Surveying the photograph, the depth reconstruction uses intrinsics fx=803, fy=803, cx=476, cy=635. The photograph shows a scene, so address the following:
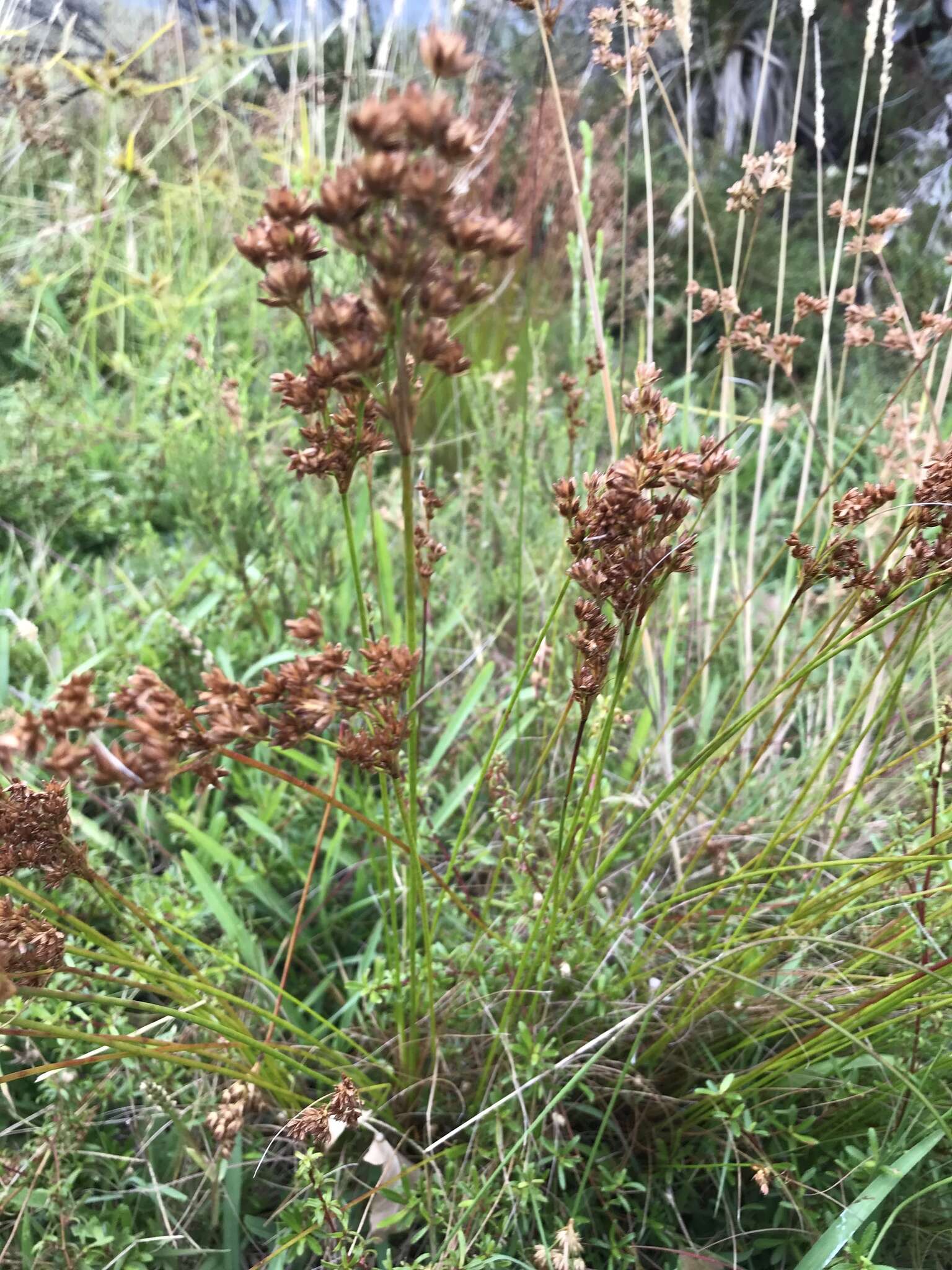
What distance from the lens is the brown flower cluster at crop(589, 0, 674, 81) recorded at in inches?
43.1

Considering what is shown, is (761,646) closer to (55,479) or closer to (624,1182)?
(624,1182)

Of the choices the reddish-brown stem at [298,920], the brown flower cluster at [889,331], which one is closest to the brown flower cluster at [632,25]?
the brown flower cluster at [889,331]

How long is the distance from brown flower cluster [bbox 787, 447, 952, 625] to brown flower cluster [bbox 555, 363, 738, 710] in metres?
0.11

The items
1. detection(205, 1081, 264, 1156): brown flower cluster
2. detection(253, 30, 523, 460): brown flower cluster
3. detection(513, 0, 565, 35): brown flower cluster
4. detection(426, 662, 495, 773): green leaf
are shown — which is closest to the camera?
detection(253, 30, 523, 460): brown flower cluster

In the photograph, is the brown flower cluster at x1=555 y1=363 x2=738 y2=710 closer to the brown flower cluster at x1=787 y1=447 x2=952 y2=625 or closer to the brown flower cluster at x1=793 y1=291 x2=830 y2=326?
the brown flower cluster at x1=787 y1=447 x2=952 y2=625

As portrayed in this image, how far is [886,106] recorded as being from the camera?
136 inches

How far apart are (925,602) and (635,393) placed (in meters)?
0.33

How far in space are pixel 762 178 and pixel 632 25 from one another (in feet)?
0.94

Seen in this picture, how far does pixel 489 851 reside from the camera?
125 centimetres

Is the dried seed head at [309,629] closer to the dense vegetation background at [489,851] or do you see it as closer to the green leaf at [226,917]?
the dense vegetation background at [489,851]

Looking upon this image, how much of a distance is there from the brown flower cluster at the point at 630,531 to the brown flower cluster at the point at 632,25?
0.72 m

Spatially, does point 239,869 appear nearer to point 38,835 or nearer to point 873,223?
point 38,835

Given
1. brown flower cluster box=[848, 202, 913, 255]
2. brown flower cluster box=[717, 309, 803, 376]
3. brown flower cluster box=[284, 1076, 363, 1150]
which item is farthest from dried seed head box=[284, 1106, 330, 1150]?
brown flower cluster box=[848, 202, 913, 255]

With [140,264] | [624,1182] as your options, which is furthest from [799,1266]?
[140,264]
